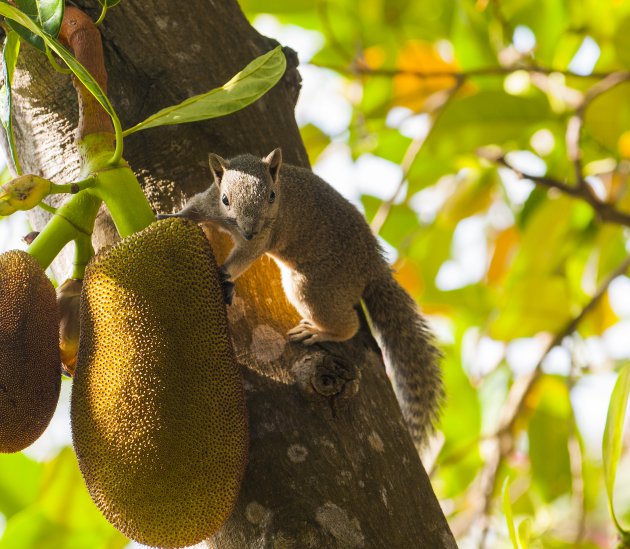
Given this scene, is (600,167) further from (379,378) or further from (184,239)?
(184,239)

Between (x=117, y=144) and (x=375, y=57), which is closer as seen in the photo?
(x=117, y=144)

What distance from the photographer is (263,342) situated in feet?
4.00

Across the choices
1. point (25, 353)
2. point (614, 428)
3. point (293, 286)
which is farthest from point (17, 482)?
point (614, 428)

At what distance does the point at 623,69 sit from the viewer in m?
2.39

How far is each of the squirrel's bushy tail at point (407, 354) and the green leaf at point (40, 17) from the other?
91cm

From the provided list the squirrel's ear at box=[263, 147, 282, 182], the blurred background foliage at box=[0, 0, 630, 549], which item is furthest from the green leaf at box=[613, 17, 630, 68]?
the squirrel's ear at box=[263, 147, 282, 182]

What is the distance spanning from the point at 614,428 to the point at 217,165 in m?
0.75

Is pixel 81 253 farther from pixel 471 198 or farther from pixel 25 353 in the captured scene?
pixel 471 198

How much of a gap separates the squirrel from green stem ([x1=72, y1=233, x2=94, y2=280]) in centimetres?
31

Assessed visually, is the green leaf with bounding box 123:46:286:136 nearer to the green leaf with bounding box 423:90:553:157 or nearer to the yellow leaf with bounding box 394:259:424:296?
the green leaf with bounding box 423:90:553:157

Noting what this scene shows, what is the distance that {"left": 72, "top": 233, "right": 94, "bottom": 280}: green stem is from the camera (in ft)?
3.64

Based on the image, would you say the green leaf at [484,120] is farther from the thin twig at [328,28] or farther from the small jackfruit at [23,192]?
the small jackfruit at [23,192]

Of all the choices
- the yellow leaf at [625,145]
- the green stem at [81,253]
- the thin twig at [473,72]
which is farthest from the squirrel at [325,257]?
the yellow leaf at [625,145]

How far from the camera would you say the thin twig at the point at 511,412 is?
2051mm
